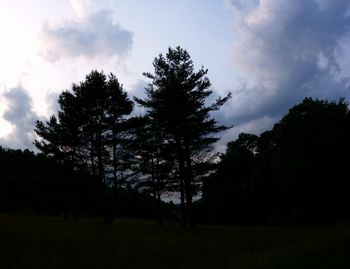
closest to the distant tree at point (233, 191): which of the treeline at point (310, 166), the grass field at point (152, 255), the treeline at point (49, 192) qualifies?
the treeline at point (310, 166)

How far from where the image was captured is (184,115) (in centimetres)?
3444

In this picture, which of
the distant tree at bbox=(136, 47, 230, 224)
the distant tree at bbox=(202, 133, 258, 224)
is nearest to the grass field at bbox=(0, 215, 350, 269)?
the distant tree at bbox=(136, 47, 230, 224)

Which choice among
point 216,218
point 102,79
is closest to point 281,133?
point 102,79

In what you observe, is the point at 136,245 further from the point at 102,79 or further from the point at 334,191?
the point at 334,191

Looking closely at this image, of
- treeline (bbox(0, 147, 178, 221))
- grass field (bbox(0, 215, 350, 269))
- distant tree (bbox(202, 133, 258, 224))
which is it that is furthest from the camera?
distant tree (bbox(202, 133, 258, 224))

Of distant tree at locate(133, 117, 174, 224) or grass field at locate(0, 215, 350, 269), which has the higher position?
distant tree at locate(133, 117, 174, 224)

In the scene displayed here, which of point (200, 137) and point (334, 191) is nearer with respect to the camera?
point (200, 137)

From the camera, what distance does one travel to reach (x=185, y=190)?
Result: 3544 centimetres

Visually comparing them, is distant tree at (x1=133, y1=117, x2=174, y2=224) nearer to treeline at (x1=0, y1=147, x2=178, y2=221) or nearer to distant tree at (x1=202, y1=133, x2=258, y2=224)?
treeline at (x1=0, y1=147, x2=178, y2=221)

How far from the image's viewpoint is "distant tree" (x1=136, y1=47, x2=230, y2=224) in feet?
113

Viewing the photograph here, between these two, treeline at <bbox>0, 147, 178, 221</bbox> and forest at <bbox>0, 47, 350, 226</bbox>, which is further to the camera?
treeline at <bbox>0, 147, 178, 221</bbox>

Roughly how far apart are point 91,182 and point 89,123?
6.82m

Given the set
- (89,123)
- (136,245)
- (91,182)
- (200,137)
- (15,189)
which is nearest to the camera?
(136,245)

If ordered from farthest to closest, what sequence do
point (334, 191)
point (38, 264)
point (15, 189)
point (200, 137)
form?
point (15, 189) < point (334, 191) < point (200, 137) < point (38, 264)
